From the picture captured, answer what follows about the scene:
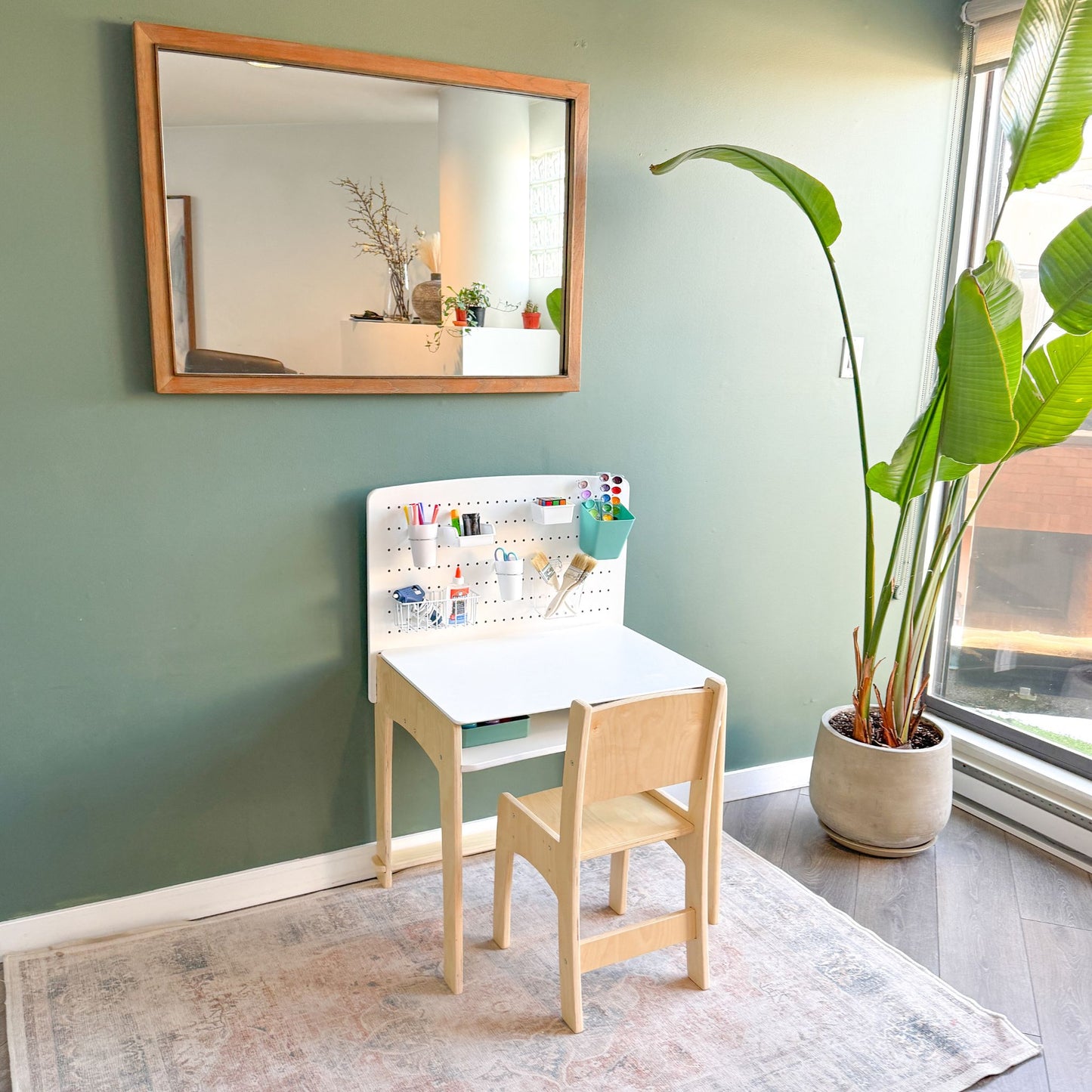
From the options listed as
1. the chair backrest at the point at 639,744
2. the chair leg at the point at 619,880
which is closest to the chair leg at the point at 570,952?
the chair backrest at the point at 639,744

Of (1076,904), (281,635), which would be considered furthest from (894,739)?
(281,635)

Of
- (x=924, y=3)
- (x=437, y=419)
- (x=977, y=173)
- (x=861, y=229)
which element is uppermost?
(x=924, y=3)

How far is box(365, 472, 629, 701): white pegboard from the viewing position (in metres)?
2.30

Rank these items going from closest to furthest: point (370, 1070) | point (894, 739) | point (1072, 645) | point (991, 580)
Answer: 1. point (370, 1070)
2. point (894, 739)
3. point (1072, 645)
4. point (991, 580)

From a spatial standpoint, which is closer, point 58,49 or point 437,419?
point 58,49

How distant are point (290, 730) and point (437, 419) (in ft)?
2.58

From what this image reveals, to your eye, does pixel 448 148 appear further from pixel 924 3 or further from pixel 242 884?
pixel 242 884

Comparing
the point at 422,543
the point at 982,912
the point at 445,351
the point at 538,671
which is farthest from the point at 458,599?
the point at 982,912

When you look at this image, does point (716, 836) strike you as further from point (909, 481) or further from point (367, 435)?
point (367, 435)

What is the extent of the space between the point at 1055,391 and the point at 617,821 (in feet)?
4.29

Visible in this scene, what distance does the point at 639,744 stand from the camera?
187cm

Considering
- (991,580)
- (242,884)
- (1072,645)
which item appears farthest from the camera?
(991,580)

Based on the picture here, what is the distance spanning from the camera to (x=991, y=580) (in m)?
2.99

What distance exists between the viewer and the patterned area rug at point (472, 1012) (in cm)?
183
